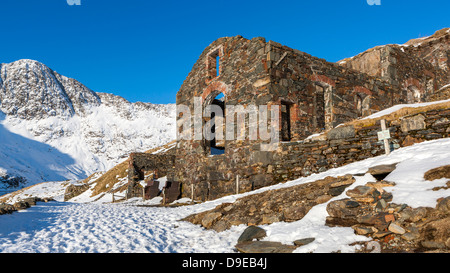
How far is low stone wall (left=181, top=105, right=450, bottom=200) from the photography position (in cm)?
638

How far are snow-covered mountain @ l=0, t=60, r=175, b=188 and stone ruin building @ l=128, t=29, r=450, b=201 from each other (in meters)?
65.7

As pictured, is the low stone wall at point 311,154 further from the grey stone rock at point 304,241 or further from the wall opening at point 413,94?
the wall opening at point 413,94

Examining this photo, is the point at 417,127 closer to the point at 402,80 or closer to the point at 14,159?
the point at 402,80

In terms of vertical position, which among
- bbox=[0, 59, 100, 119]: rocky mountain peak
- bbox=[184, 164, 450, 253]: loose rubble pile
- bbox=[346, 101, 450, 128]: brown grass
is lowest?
bbox=[184, 164, 450, 253]: loose rubble pile

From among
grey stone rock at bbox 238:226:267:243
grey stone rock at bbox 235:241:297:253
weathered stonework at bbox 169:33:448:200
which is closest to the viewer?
grey stone rock at bbox 235:241:297:253

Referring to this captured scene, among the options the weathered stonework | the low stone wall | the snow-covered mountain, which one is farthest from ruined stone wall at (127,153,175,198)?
the snow-covered mountain

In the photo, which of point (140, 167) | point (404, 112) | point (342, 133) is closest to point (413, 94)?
point (404, 112)

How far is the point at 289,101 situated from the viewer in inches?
373

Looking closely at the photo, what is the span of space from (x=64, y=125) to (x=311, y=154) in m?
95.0

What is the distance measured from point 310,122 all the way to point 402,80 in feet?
23.4

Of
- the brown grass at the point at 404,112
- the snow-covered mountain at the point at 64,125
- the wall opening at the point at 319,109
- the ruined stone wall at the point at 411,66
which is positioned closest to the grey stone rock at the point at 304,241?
the brown grass at the point at 404,112

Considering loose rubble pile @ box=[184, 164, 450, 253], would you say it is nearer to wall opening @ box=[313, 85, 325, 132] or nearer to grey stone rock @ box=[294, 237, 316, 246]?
grey stone rock @ box=[294, 237, 316, 246]

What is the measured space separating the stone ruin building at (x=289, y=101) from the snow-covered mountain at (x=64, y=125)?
65.7 metres
